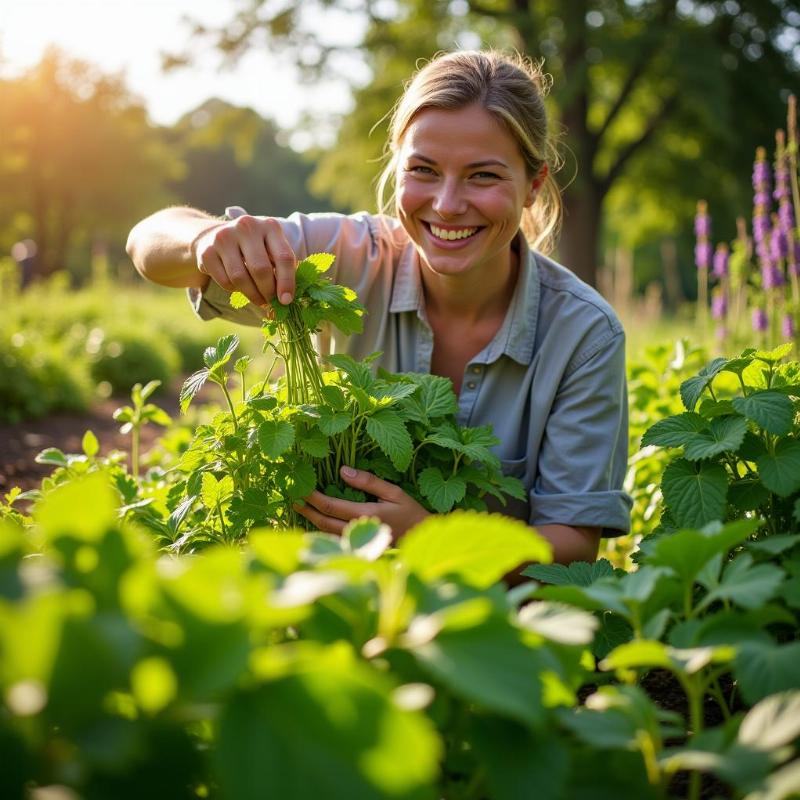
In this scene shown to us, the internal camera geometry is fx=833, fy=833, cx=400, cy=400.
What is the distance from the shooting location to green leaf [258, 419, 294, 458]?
1369 millimetres

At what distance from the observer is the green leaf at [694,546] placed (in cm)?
99

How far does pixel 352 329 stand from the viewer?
1.60 m

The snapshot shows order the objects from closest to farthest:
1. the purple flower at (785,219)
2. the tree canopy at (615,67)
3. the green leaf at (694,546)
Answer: the green leaf at (694,546), the purple flower at (785,219), the tree canopy at (615,67)

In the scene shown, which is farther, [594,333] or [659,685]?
[594,333]

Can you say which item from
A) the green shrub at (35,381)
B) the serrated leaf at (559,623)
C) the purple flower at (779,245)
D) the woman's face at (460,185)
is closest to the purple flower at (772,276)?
the purple flower at (779,245)

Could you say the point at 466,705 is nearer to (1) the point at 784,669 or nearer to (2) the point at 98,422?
(1) the point at 784,669

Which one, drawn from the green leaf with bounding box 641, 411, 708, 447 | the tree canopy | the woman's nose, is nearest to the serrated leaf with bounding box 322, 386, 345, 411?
the green leaf with bounding box 641, 411, 708, 447

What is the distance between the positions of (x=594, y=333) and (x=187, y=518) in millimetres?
1134

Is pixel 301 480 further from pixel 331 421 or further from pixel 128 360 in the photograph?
pixel 128 360

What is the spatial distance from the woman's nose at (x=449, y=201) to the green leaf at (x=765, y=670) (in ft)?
4.69

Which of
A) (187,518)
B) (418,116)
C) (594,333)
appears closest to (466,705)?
(187,518)

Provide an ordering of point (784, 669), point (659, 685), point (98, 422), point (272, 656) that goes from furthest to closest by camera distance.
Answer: point (98, 422)
point (659, 685)
point (784, 669)
point (272, 656)

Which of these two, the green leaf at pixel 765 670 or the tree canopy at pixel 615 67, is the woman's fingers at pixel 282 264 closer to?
the green leaf at pixel 765 670

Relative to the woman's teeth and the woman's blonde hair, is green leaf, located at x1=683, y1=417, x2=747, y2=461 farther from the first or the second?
the woman's blonde hair
